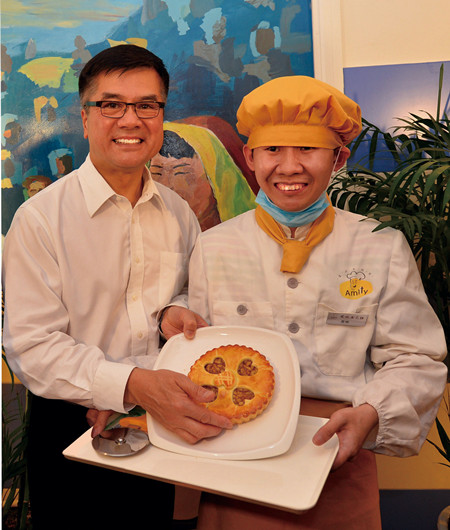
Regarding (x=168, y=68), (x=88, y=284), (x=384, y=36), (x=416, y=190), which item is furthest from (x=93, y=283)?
(x=384, y=36)

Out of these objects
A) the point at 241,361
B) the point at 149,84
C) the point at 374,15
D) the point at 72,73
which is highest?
the point at 374,15

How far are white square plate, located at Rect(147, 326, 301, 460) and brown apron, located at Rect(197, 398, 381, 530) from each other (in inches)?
6.9

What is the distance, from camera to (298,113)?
164cm

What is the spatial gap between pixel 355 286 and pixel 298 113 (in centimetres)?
60

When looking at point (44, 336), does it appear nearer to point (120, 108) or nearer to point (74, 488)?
point (74, 488)

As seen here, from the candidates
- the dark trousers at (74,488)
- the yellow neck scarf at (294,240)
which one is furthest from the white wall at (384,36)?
the dark trousers at (74,488)

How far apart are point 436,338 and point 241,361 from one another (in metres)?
0.67

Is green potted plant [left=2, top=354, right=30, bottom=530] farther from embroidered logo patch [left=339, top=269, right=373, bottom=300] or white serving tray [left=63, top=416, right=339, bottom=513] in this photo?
embroidered logo patch [left=339, top=269, right=373, bottom=300]

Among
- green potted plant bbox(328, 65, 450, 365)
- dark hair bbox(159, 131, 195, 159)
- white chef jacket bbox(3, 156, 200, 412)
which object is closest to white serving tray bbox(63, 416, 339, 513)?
white chef jacket bbox(3, 156, 200, 412)

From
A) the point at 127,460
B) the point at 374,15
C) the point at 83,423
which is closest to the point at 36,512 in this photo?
the point at 83,423

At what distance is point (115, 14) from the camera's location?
8.20 ft

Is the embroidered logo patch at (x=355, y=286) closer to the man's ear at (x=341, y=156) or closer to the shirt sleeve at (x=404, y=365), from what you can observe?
the shirt sleeve at (x=404, y=365)

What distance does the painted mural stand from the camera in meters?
2.45

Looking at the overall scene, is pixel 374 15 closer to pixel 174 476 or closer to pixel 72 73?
pixel 72 73
